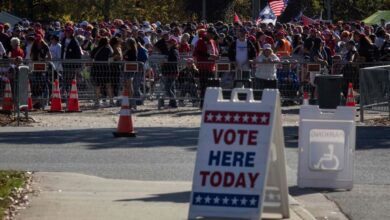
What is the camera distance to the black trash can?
50.3 feet

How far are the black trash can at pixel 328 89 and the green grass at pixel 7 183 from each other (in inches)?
190

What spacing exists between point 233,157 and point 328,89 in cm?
635

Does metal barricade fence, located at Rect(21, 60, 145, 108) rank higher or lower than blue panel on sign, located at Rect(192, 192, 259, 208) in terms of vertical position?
higher

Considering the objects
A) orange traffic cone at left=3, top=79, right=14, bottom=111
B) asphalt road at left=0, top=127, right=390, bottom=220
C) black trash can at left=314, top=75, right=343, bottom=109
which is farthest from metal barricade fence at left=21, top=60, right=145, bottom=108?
black trash can at left=314, top=75, right=343, bottom=109

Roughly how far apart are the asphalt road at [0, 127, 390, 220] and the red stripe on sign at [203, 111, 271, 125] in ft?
6.35

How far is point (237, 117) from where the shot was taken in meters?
9.54

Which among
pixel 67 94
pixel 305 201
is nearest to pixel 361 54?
pixel 67 94

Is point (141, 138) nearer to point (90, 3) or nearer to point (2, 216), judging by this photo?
point (2, 216)

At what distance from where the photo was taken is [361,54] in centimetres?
2597

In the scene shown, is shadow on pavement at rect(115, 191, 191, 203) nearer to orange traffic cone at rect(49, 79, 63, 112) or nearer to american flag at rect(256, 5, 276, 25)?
orange traffic cone at rect(49, 79, 63, 112)

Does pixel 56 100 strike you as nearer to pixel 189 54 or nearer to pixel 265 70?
pixel 265 70

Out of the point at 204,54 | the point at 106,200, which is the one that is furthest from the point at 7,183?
the point at 204,54

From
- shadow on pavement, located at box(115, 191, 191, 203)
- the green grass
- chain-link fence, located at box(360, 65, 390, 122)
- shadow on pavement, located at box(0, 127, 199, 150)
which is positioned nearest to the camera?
the green grass

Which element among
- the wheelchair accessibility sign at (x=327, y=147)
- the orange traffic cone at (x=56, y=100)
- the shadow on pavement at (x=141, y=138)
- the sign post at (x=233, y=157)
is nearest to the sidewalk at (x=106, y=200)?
the wheelchair accessibility sign at (x=327, y=147)
